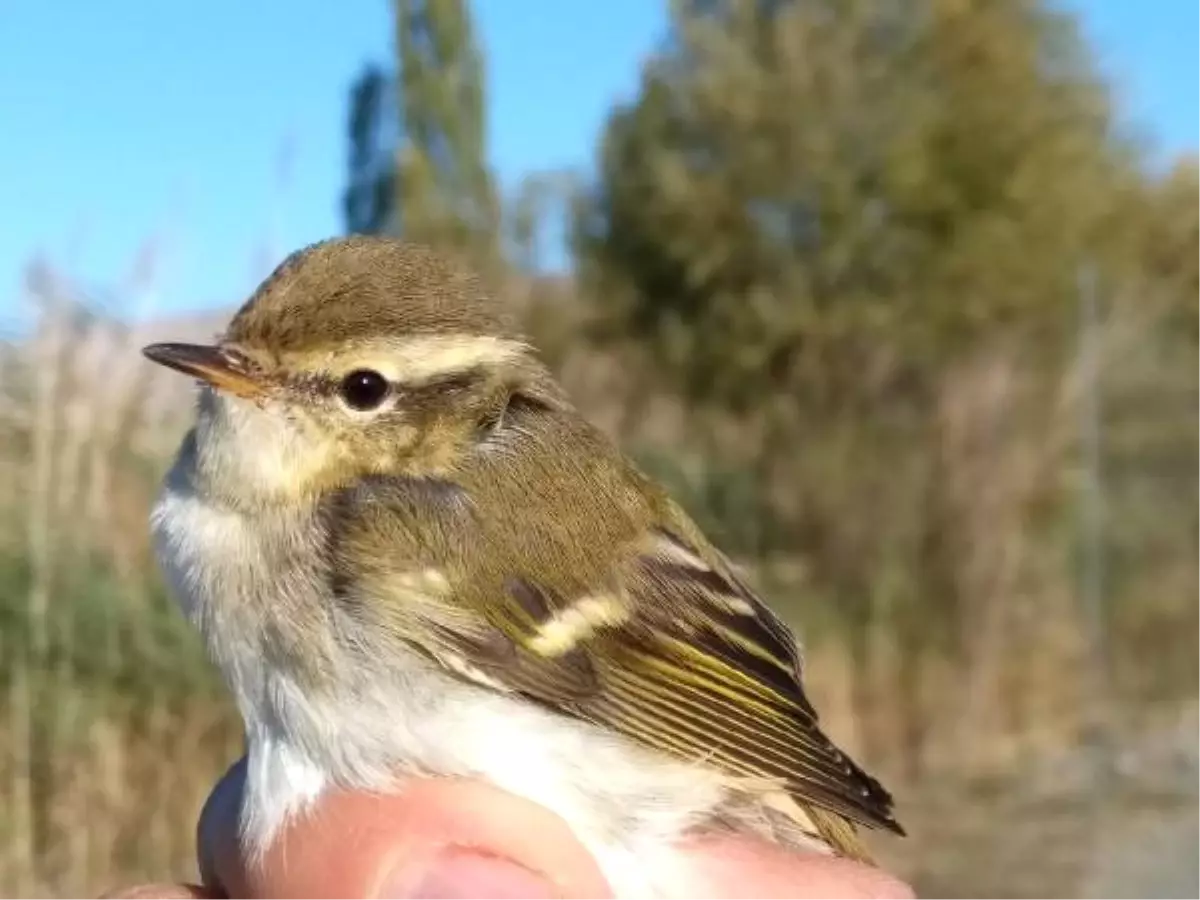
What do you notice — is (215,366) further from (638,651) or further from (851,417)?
(851,417)

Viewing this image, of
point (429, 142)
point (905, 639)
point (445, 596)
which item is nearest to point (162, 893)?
point (445, 596)

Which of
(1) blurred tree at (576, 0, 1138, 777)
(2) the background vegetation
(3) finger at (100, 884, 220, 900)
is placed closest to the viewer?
(3) finger at (100, 884, 220, 900)

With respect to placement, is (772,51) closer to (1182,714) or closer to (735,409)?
(735,409)

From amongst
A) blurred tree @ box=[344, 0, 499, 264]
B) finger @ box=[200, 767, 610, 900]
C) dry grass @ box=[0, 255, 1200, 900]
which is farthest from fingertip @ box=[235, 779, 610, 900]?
blurred tree @ box=[344, 0, 499, 264]

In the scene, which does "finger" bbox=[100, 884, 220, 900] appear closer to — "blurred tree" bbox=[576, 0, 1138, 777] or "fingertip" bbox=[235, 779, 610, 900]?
"fingertip" bbox=[235, 779, 610, 900]

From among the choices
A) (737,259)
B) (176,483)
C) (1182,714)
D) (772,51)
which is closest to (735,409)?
(737,259)

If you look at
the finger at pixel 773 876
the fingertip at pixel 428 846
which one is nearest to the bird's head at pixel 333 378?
the fingertip at pixel 428 846
